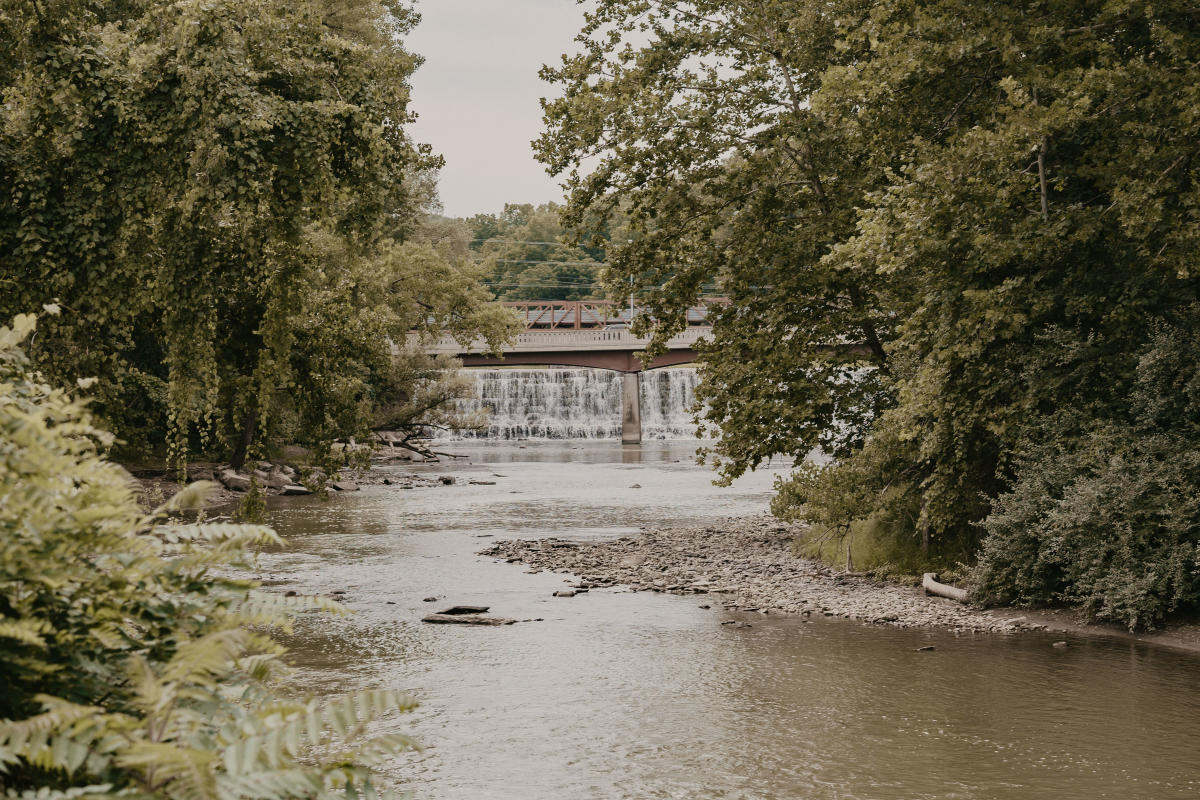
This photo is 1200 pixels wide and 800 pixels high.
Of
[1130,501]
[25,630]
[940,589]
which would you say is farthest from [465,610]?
[25,630]

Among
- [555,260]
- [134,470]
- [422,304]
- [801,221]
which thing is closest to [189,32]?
[801,221]

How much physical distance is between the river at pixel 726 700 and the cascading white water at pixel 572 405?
43377 mm

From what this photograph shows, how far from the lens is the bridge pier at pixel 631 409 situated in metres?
58.1

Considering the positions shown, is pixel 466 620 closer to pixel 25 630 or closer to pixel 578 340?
pixel 25 630

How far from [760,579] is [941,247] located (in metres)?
→ 6.51

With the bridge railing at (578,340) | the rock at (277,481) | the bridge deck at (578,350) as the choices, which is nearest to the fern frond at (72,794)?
the rock at (277,481)

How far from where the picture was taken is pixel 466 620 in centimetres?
1471

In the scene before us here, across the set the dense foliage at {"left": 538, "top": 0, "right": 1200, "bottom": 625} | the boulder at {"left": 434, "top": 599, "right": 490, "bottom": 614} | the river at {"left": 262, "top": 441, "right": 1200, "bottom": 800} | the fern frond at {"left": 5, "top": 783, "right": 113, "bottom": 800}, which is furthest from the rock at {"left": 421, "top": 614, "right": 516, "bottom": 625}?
the fern frond at {"left": 5, "top": 783, "right": 113, "bottom": 800}

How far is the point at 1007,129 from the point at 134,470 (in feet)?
85.1

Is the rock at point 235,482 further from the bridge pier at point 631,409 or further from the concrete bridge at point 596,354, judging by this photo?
the bridge pier at point 631,409

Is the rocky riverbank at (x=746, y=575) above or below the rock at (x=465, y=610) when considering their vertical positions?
above

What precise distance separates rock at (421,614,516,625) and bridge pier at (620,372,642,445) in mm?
42926

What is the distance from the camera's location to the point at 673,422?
62.8 m

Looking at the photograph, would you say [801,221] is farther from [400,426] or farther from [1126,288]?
[400,426]
